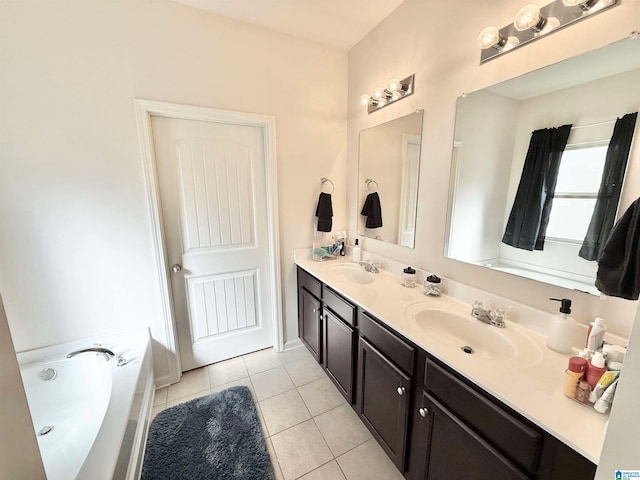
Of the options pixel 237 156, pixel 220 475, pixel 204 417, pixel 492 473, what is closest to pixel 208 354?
pixel 204 417

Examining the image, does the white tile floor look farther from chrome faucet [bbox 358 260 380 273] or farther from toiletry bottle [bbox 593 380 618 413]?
toiletry bottle [bbox 593 380 618 413]

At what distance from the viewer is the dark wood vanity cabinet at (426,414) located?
767 millimetres

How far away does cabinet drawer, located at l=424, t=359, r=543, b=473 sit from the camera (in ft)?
2.51

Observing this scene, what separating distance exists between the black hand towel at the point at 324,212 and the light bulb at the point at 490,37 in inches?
55.1

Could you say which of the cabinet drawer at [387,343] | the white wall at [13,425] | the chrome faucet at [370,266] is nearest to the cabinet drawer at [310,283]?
the chrome faucet at [370,266]

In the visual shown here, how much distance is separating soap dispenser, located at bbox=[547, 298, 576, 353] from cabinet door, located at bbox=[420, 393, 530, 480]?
1.59ft

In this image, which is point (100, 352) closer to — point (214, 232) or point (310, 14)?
point (214, 232)

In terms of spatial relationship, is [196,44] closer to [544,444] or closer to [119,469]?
[119,469]

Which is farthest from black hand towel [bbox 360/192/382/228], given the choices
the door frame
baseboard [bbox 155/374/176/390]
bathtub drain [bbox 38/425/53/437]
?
bathtub drain [bbox 38/425/53/437]

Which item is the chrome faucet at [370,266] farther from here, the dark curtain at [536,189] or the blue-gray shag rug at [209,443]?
the blue-gray shag rug at [209,443]

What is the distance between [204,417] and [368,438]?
1.07 meters

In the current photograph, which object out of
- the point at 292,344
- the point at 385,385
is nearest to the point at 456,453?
the point at 385,385

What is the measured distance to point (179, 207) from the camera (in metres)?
1.94

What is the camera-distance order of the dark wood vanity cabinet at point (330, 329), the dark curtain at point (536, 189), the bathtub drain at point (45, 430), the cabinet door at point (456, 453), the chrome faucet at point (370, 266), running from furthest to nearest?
1. the chrome faucet at point (370, 266)
2. the dark wood vanity cabinet at point (330, 329)
3. the bathtub drain at point (45, 430)
4. the dark curtain at point (536, 189)
5. the cabinet door at point (456, 453)
